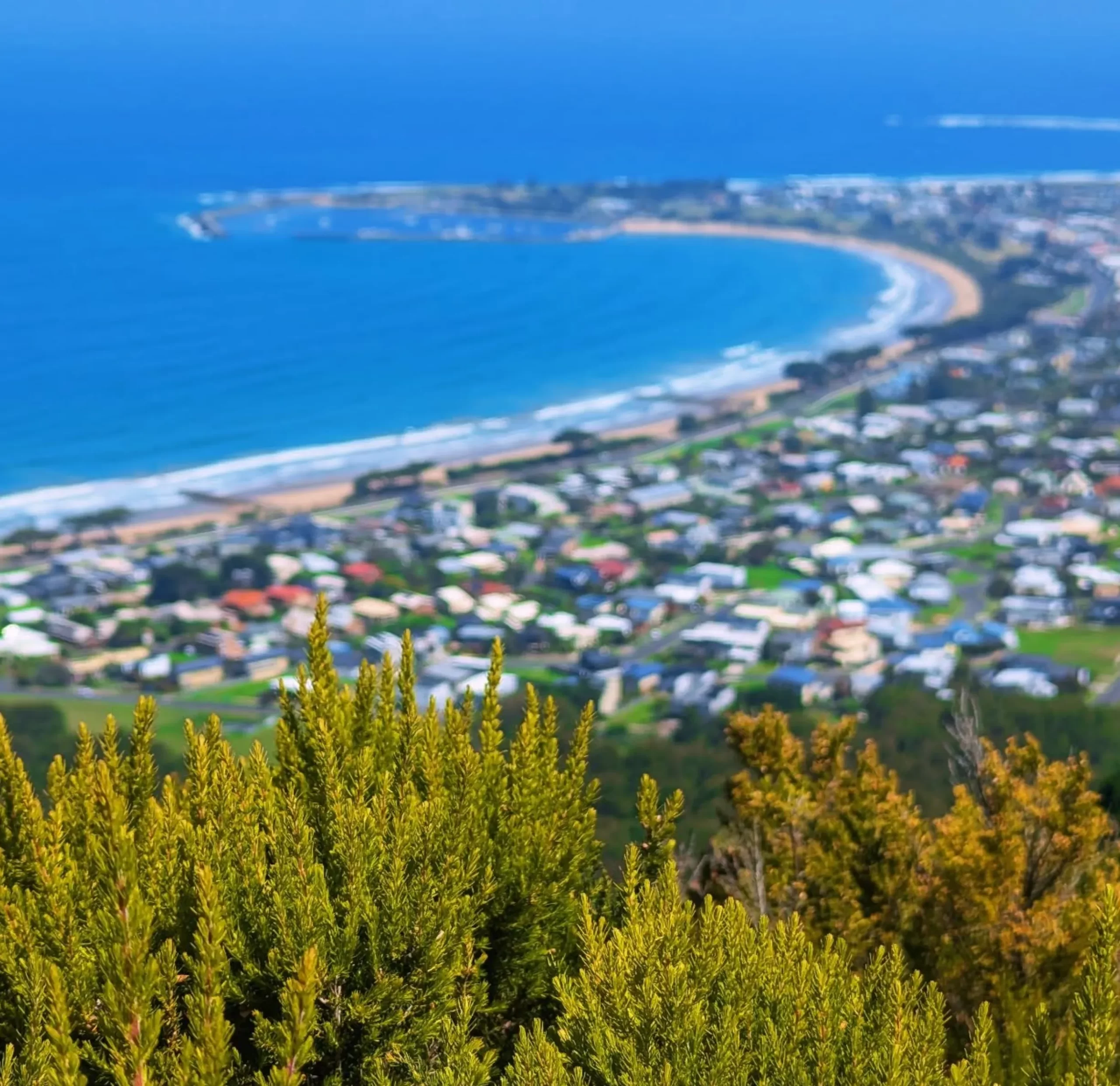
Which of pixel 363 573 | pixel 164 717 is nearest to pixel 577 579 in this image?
pixel 363 573

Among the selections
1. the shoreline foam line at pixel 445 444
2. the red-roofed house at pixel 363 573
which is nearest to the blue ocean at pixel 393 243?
the shoreline foam line at pixel 445 444

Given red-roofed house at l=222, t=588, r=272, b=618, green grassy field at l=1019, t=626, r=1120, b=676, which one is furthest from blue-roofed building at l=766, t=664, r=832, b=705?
red-roofed house at l=222, t=588, r=272, b=618

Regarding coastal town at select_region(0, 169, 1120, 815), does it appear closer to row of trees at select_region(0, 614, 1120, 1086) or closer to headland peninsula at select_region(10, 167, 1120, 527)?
headland peninsula at select_region(10, 167, 1120, 527)

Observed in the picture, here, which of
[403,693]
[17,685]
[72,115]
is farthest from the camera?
[72,115]

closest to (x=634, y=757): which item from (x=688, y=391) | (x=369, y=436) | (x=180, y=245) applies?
(x=369, y=436)

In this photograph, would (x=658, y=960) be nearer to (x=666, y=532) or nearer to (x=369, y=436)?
(x=666, y=532)

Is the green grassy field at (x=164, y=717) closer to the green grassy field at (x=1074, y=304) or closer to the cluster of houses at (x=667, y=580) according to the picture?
the cluster of houses at (x=667, y=580)
